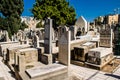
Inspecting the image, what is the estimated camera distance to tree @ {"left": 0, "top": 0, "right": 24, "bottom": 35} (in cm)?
2677

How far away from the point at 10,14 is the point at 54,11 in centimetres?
970

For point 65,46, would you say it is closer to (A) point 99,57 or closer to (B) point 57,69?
(B) point 57,69

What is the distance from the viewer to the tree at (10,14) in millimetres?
26766

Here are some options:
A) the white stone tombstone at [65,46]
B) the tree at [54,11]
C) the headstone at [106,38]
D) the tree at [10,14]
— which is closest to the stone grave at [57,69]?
the white stone tombstone at [65,46]

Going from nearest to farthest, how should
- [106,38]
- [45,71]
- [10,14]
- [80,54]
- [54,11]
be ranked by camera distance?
[45,71]
[80,54]
[106,38]
[54,11]
[10,14]

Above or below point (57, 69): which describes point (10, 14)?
above

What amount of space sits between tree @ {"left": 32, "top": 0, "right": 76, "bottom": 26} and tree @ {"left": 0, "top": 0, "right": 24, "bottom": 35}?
453cm

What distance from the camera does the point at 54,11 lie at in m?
24.4

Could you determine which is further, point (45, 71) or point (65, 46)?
point (65, 46)

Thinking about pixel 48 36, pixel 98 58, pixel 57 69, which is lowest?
pixel 57 69

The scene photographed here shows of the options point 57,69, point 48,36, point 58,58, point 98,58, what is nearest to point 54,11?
point 48,36

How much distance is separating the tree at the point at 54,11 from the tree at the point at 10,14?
4.53 meters

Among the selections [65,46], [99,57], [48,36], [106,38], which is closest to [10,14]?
[48,36]

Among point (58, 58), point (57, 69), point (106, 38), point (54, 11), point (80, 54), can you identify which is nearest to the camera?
point (57, 69)
